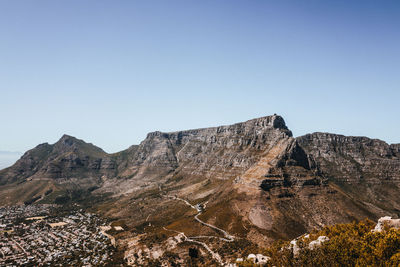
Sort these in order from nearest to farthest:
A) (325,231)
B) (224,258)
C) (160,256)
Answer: (325,231), (224,258), (160,256)

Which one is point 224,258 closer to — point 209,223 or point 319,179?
point 209,223

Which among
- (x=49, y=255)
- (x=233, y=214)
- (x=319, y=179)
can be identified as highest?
(x=319, y=179)

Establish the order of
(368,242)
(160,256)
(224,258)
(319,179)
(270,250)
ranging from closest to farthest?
(368,242), (270,250), (224,258), (160,256), (319,179)

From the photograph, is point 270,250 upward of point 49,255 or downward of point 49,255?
upward

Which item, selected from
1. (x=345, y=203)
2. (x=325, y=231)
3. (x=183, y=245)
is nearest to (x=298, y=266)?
(x=325, y=231)

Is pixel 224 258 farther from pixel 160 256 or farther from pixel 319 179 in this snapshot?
pixel 319 179

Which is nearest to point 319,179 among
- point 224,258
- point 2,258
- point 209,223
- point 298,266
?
point 209,223

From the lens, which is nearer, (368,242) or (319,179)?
(368,242)

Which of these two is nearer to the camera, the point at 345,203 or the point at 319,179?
the point at 345,203

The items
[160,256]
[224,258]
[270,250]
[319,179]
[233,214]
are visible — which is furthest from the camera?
[319,179]
